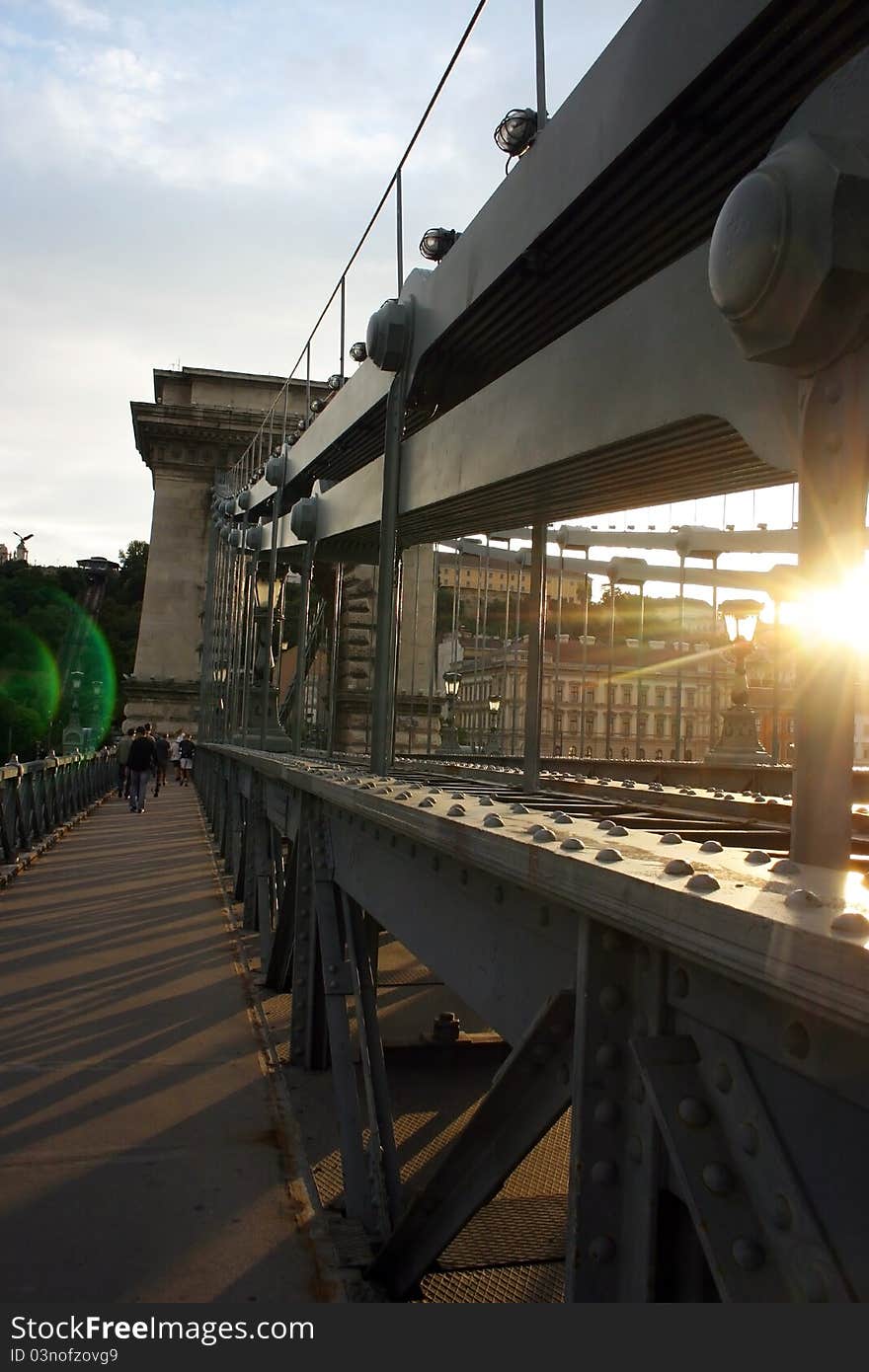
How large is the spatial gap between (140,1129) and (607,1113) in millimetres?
3396

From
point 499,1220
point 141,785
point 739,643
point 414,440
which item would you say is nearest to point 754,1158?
point 499,1220

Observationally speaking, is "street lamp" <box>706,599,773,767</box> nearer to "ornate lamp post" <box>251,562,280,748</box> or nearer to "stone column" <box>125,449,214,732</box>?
"ornate lamp post" <box>251,562,280,748</box>

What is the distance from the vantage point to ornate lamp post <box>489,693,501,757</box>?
1395 centimetres

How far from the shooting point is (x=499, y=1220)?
4598mm

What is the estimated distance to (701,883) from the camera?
1.59 metres

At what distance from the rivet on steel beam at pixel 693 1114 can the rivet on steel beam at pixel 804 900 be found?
1.12 feet

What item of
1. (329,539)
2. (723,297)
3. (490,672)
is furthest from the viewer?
(490,672)

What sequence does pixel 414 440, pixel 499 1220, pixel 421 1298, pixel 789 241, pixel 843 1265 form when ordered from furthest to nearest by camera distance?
pixel 414 440 → pixel 499 1220 → pixel 421 1298 → pixel 789 241 → pixel 843 1265

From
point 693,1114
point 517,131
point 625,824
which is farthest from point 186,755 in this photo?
point 693,1114

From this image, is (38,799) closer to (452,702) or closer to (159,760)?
(452,702)

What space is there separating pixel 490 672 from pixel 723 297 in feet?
41.5

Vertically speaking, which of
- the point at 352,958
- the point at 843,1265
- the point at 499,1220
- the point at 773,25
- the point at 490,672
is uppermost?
the point at 773,25

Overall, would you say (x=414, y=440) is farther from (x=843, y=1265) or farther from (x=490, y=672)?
(x=490, y=672)

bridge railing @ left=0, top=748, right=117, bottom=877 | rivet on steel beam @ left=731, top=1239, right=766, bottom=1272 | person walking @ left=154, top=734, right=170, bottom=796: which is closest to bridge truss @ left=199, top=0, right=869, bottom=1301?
rivet on steel beam @ left=731, top=1239, right=766, bottom=1272
